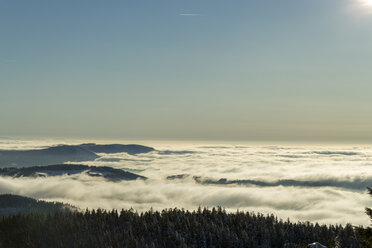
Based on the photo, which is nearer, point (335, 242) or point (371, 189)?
point (371, 189)

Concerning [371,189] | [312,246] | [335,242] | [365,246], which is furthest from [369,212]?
[312,246]

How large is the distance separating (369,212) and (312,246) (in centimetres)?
1641

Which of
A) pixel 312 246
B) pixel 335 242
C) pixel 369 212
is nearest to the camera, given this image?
pixel 369 212

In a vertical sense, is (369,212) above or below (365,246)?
above

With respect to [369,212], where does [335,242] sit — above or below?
below

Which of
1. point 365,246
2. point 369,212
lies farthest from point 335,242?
point 369,212

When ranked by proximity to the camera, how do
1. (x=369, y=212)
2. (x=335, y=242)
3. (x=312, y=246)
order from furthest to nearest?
(x=312, y=246) → (x=335, y=242) → (x=369, y=212)

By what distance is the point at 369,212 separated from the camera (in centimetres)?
3391

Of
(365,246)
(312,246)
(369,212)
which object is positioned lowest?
(312,246)

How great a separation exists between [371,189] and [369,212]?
213 centimetres

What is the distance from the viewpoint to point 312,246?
48406 mm

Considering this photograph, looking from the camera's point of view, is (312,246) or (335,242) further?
(312,246)

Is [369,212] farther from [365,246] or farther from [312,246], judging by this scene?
[312,246]

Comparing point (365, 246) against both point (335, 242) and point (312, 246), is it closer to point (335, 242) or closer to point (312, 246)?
point (335, 242)
